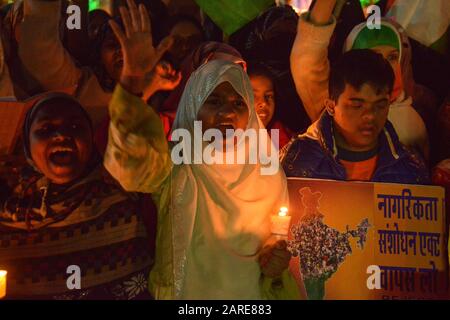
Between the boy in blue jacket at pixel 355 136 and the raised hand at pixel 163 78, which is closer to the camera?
the raised hand at pixel 163 78

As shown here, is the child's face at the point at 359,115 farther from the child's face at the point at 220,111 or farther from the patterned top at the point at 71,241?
the patterned top at the point at 71,241

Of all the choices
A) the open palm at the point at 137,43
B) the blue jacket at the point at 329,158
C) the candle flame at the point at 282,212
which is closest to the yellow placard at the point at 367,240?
the blue jacket at the point at 329,158

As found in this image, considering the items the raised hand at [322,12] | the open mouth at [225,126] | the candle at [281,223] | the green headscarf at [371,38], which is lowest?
the candle at [281,223]

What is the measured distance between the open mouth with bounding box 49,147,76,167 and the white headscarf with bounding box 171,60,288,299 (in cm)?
44

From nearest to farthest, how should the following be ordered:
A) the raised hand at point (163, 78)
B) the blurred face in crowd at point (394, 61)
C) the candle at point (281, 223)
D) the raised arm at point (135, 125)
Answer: the raised arm at point (135, 125), the candle at point (281, 223), the raised hand at point (163, 78), the blurred face in crowd at point (394, 61)

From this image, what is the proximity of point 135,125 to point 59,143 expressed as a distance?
1.54 feet

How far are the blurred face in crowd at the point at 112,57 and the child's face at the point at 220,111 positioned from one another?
49 centimetres

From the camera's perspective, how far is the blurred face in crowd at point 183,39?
2.62m

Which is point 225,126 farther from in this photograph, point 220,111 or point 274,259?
point 274,259

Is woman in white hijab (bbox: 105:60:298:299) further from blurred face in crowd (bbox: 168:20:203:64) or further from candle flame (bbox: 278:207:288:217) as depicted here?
blurred face in crowd (bbox: 168:20:203:64)

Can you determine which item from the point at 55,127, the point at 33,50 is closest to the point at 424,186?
the point at 55,127

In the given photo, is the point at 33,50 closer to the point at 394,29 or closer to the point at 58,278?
the point at 58,278

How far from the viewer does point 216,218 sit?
2316 mm

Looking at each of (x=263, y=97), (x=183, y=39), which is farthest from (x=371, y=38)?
(x=183, y=39)
